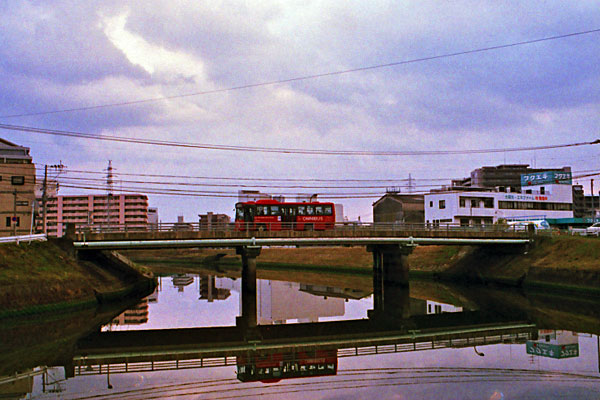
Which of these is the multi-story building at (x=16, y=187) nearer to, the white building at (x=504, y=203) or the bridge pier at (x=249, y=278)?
the bridge pier at (x=249, y=278)

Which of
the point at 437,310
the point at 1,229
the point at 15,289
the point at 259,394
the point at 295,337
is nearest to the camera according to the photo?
the point at 259,394

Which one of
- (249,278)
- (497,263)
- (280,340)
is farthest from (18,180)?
(497,263)

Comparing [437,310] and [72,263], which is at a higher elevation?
[72,263]

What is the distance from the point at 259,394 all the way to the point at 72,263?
3281 cm

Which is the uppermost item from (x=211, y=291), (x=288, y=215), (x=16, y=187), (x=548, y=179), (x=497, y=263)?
(x=548, y=179)

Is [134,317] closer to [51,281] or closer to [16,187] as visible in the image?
[51,281]

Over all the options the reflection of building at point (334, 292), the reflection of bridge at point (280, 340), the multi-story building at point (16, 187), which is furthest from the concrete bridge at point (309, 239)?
the multi-story building at point (16, 187)

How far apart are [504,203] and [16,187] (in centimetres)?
9046

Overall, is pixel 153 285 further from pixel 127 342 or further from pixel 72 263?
pixel 127 342

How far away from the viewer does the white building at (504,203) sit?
92125 millimetres

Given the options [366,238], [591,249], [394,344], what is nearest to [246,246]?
[366,238]

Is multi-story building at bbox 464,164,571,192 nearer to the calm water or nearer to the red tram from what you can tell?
the red tram

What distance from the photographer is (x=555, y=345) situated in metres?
27.5

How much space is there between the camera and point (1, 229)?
81312 mm
